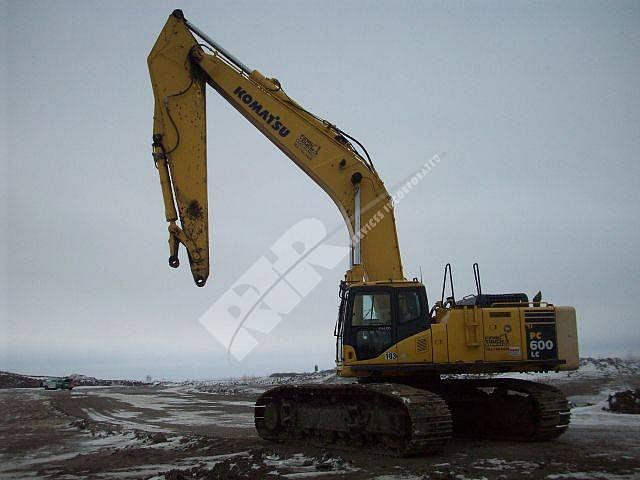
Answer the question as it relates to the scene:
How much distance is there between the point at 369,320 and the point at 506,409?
11.7ft

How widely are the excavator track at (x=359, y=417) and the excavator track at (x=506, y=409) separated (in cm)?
203

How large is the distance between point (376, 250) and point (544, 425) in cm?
454

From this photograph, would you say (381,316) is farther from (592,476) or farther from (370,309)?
(592,476)

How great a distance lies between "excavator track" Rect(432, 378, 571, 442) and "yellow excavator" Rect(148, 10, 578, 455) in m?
0.02

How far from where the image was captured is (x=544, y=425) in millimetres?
11227

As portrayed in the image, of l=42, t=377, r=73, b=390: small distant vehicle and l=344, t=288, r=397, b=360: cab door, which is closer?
l=344, t=288, r=397, b=360: cab door

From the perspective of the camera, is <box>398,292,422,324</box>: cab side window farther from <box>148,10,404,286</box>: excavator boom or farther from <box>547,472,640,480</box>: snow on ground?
<box>547,472,640,480</box>: snow on ground

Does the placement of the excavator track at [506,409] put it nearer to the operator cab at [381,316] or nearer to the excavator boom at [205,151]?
the operator cab at [381,316]

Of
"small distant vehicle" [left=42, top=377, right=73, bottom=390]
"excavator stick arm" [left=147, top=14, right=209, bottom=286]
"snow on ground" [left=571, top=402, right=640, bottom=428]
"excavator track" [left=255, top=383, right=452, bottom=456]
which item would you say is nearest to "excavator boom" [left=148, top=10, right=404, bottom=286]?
"excavator stick arm" [left=147, top=14, right=209, bottom=286]

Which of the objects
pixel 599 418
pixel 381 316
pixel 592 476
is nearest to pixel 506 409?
pixel 381 316

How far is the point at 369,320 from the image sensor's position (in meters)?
11.1

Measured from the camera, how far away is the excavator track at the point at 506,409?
37.1ft

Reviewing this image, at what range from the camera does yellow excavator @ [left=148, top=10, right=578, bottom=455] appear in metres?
10.9

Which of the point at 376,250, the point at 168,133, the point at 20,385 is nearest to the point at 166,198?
the point at 168,133
